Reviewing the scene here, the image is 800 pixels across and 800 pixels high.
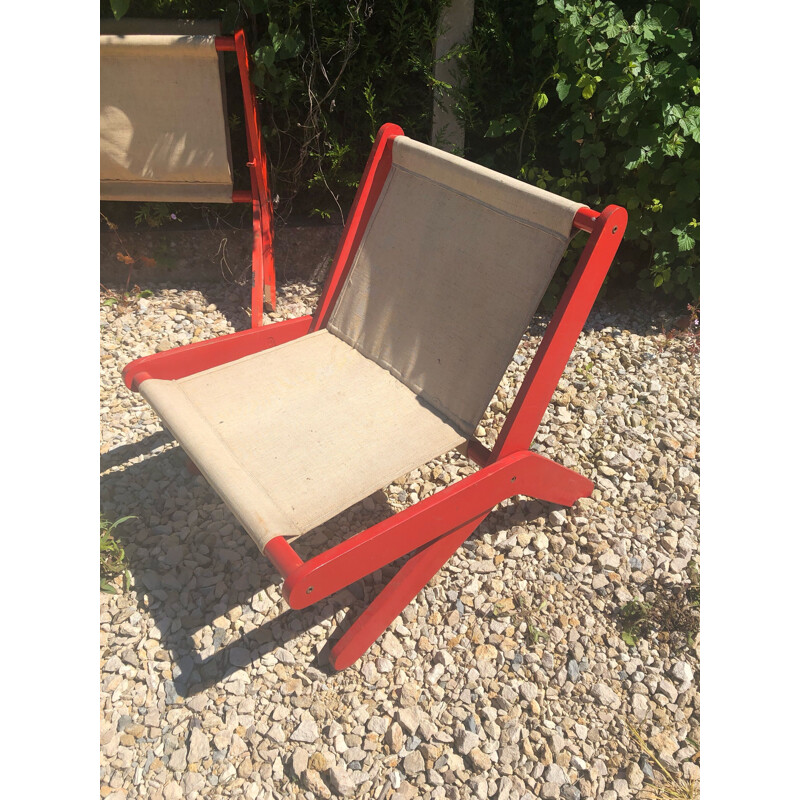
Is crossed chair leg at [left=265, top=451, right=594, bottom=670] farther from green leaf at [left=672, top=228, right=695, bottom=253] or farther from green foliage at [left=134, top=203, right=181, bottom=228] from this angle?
green foliage at [left=134, top=203, right=181, bottom=228]

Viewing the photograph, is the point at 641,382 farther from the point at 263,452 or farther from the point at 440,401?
the point at 263,452

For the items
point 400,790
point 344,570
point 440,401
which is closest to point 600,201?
point 440,401

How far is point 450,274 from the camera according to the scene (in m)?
2.18

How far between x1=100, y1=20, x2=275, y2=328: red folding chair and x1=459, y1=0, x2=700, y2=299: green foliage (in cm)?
103

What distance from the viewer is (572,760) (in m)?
1.76

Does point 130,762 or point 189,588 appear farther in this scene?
point 189,588

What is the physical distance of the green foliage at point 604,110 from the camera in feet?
8.84

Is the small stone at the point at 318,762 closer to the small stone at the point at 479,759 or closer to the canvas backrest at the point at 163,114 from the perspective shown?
the small stone at the point at 479,759

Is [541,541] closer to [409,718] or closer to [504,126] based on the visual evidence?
[409,718]

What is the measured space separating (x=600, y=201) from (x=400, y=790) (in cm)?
254

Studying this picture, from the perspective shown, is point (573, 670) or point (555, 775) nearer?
point (555, 775)

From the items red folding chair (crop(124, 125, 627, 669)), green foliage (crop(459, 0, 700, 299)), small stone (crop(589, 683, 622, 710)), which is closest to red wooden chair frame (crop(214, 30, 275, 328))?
red folding chair (crop(124, 125, 627, 669))

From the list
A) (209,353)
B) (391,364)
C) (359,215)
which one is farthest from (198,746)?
(359,215)

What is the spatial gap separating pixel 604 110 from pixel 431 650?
217 centimetres
